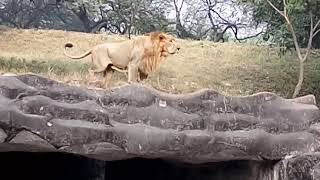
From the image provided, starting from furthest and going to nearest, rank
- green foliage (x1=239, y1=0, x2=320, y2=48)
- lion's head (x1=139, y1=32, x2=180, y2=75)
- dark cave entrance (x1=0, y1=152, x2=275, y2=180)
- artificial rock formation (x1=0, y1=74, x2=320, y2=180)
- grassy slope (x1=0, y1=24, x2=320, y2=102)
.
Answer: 1. grassy slope (x1=0, y1=24, x2=320, y2=102)
2. green foliage (x1=239, y1=0, x2=320, y2=48)
3. lion's head (x1=139, y1=32, x2=180, y2=75)
4. dark cave entrance (x1=0, y1=152, x2=275, y2=180)
5. artificial rock formation (x1=0, y1=74, x2=320, y2=180)

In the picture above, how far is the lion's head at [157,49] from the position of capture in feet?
23.9

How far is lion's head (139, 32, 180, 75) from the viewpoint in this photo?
7.30 meters

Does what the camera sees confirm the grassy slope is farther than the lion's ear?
Yes

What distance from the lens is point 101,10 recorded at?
58.9 ft

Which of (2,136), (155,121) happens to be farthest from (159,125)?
(2,136)

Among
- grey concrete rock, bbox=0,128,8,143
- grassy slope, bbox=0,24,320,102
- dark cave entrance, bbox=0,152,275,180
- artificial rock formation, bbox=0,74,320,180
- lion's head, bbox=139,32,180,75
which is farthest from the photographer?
grassy slope, bbox=0,24,320,102

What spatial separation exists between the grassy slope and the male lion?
211 centimetres

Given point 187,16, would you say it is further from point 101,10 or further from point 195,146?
point 195,146

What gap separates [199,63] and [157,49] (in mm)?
6176

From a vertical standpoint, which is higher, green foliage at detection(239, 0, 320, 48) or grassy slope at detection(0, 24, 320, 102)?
green foliage at detection(239, 0, 320, 48)

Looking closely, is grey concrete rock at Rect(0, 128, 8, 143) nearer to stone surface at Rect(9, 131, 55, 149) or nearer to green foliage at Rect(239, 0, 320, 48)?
stone surface at Rect(9, 131, 55, 149)

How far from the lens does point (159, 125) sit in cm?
429

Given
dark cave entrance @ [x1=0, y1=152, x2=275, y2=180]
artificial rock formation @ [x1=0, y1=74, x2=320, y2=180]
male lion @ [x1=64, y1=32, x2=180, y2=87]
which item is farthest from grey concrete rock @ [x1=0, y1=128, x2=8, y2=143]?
male lion @ [x1=64, y1=32, x2=180, y2=87]

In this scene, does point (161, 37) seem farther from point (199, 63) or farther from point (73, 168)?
point (199, 63)
